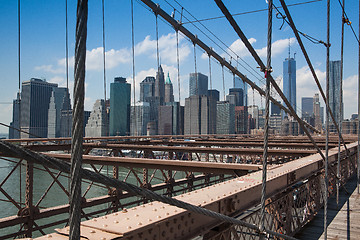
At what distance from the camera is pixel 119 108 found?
38.8 metres

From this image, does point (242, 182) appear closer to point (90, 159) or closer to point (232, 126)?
point (90, 159)

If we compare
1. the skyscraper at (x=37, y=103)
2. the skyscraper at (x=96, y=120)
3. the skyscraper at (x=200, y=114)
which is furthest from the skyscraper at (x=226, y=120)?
the skyscraper at (x=37, y=103)

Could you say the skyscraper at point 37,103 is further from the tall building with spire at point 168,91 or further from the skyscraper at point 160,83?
the tall building with spire at point 168,91

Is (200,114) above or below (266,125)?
above

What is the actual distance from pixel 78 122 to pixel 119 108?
125 ft

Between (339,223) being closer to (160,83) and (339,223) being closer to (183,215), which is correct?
(183,215)

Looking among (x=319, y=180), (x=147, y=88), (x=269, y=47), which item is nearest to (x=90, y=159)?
(x=319, y=180)

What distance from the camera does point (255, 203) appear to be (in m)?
3.75

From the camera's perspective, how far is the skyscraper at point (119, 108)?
117ft

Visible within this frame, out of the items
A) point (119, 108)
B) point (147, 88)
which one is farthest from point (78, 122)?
point (147, 88)

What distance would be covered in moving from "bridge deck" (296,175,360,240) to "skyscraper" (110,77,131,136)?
2799cm

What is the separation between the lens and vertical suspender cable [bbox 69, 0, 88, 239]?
4.17 ft

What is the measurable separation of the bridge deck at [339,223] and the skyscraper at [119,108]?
27989 millimetres

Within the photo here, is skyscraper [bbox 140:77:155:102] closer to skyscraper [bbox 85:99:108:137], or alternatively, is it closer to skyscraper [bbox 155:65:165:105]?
skyscraper [bbox 155:65:165:105]
